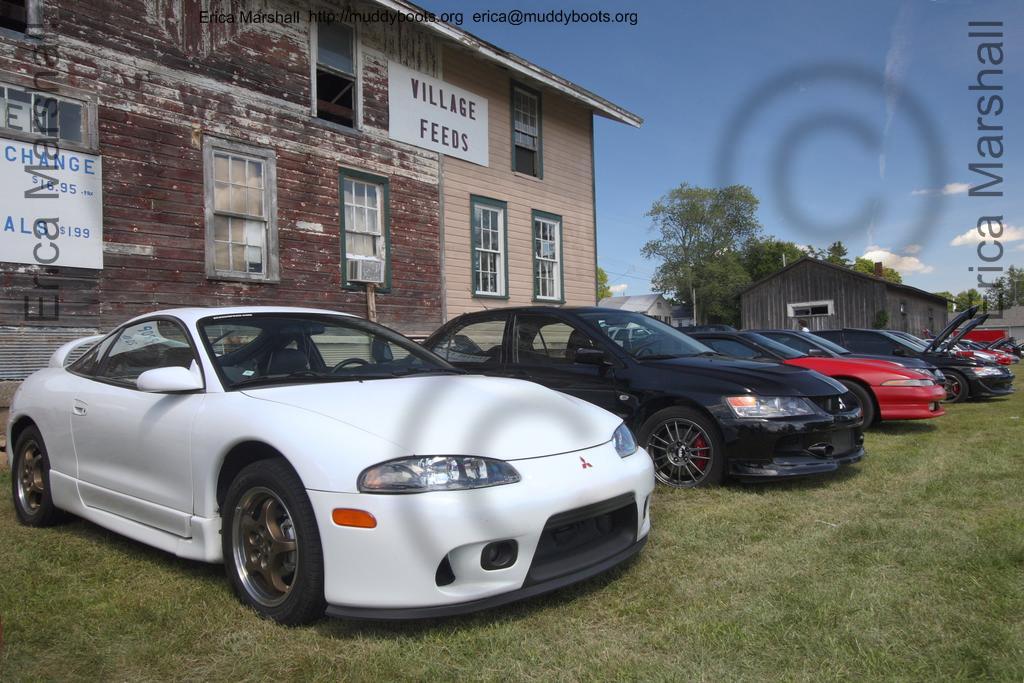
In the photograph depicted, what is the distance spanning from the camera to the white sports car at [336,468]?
272 cm

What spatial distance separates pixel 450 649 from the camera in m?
2.72

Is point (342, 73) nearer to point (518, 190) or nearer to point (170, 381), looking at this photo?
point (518, 190)

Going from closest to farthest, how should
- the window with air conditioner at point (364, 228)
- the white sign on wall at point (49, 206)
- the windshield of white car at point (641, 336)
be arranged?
the windshield of white car at point (641, 336) < the white sign on wall at point (49, 206) < the window with air conditioner at point (364, 228)

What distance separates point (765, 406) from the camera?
5.16 metres

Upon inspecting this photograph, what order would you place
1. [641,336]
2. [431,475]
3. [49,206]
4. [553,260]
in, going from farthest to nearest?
[553,260]
[49,206]
[641,336]
[431,475]

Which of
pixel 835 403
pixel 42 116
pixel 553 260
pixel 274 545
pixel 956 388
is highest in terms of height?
pixel 42 116

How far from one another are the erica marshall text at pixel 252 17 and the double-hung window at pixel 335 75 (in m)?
0.34

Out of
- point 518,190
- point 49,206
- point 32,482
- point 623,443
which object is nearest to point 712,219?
point 623,443

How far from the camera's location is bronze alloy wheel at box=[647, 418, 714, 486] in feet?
17.2

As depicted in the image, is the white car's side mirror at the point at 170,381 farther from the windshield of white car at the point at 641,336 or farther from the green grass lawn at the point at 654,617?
the windshield of white car at the point at 641,336

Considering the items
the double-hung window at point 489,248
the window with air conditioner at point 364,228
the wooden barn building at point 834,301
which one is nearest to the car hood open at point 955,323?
the double-hung window at point 489,248

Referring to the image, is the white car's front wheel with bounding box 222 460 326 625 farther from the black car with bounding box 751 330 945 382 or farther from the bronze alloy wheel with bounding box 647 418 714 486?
the black car with bounding box 751 330 945 382

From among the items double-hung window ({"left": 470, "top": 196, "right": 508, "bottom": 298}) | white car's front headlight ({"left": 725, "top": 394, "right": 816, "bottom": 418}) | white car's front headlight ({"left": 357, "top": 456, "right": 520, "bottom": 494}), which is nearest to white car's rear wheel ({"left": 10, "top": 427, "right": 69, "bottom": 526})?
white car's front headlight ({"left": 357, "top": 456, "right": 520, "bottom": 494})

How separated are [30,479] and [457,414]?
3379 millimetres
